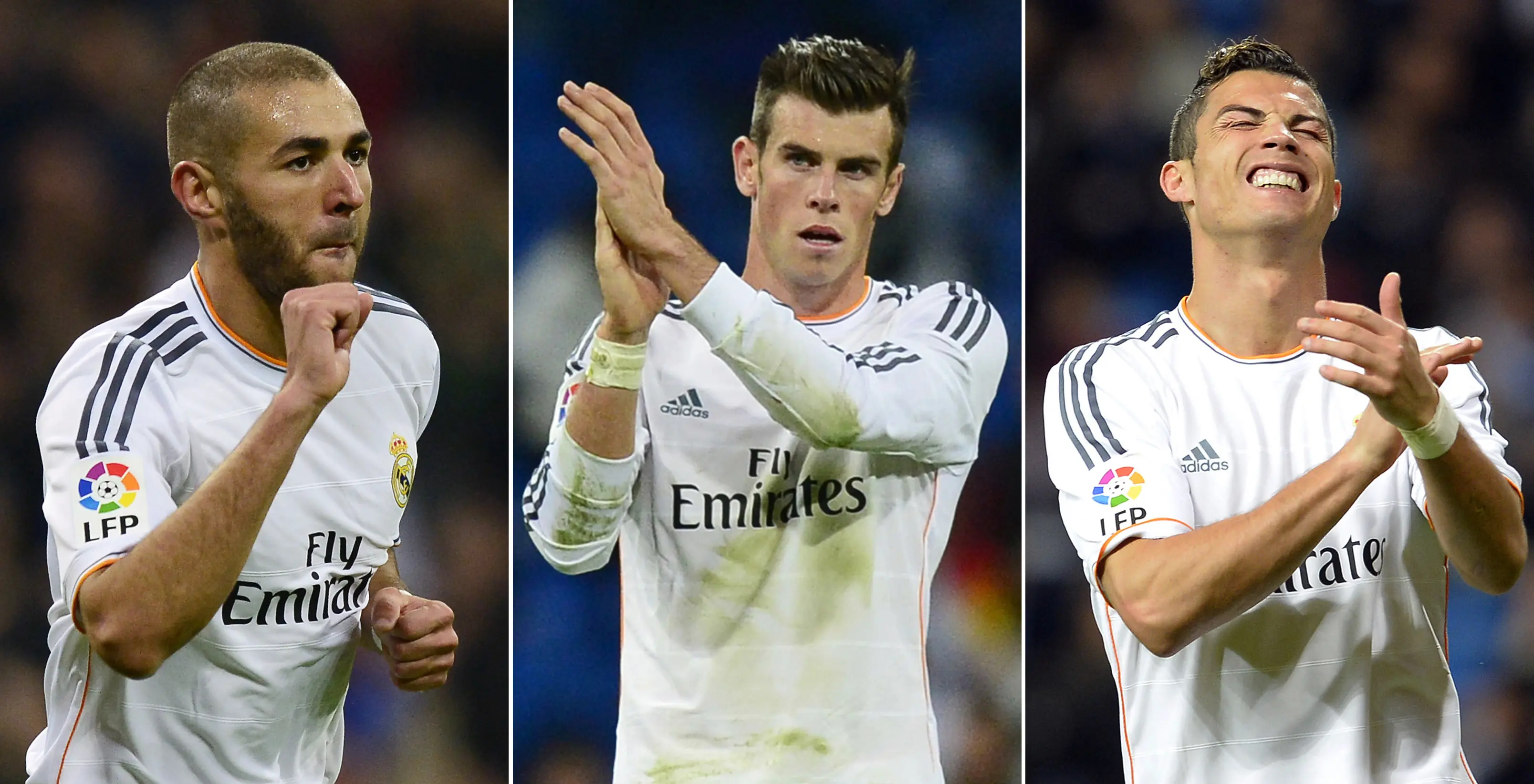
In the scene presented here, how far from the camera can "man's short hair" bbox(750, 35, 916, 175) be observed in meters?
2.92

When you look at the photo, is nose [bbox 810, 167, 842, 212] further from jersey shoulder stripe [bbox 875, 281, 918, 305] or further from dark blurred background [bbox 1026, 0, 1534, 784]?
dark blurred background [bbox 1026, 0, 1534, 784]

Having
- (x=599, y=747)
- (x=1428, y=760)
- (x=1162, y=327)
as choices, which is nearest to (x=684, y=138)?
(x=1162, y=327)

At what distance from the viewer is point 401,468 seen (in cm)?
277

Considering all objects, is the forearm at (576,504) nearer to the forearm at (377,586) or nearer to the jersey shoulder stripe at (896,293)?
the forearm at (377,586)

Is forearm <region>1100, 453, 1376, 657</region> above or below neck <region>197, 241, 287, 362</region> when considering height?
below

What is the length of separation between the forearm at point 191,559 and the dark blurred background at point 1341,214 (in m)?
1.50

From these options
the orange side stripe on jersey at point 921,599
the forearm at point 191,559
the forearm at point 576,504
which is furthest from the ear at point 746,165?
the forearm at point 191,559

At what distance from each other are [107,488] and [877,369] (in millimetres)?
1293

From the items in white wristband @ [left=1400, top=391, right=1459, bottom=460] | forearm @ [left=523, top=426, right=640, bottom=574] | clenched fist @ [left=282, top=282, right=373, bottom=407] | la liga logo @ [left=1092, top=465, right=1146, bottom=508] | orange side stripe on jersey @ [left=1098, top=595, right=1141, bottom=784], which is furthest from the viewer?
forearm @ [left=523, top=426, right=640, bottom=574]

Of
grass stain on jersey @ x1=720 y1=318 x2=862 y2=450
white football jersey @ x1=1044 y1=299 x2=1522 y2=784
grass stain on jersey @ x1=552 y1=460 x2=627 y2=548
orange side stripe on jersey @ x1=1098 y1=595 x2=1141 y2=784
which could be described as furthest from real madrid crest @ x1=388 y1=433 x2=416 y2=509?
orange side stripe on jersey @ x1=1098 y1=595 x2=1141 y2=784

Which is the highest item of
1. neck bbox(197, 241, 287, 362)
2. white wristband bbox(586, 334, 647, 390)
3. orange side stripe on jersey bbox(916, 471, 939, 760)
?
neck bbox(197, 241, 287, 362)

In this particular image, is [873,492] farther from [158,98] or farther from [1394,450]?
[158,98]

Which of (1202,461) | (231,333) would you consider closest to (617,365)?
(231,333)

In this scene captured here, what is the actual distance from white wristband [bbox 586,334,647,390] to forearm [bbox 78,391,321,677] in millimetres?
580
